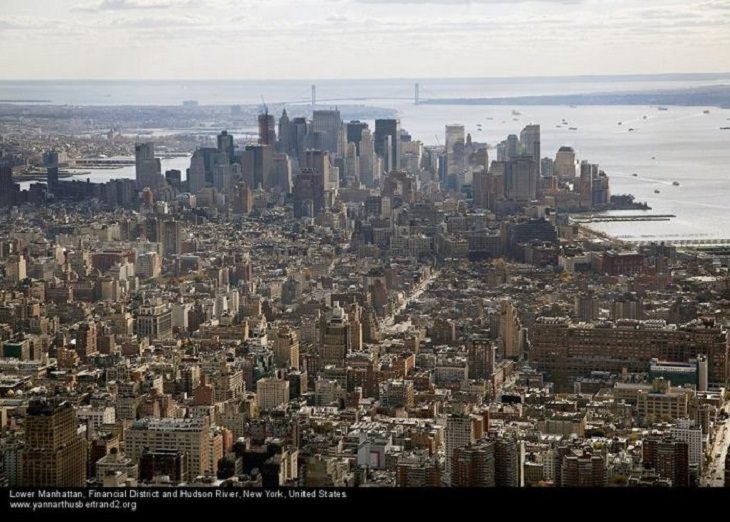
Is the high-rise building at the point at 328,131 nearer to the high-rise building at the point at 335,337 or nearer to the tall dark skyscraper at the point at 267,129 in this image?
the tall dark skyscraper at the point at 267,129

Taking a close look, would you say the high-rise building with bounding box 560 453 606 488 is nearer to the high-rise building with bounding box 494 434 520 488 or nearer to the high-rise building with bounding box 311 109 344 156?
the high-rise building with bounding box 494 434 520 488

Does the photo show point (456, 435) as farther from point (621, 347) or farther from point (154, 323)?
point (154, 323)

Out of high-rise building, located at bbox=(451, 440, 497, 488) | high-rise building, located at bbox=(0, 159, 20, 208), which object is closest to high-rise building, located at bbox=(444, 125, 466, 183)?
high-rise building, located at bbox=(0, 159, 20, 208)

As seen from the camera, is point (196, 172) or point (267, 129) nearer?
point (267, 129)

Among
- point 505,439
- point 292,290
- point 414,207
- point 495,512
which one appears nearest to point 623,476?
point 505,439

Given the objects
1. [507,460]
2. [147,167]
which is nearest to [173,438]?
[507,460]

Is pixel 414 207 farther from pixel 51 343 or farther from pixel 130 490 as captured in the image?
pixel 130 490
